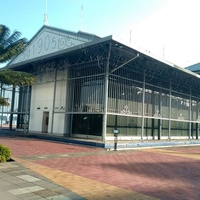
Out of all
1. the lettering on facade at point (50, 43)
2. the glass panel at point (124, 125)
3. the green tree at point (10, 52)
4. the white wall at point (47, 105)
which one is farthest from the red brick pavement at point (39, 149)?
the lettering on facade at point (50, 43)

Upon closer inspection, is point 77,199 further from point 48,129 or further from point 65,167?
point 48,129

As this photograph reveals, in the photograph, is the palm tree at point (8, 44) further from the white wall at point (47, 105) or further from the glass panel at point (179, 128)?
the glass panel at point (179, 128)

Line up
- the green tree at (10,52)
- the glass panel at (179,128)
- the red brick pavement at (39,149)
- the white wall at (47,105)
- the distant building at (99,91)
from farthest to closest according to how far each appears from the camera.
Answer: the glass panel at (179,128) → the white wall at (47,105) → the distant building at (99,91) → the red brick pavement at (39,149) → the green tree at (10,52)

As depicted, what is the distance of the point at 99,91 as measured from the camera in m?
22.4

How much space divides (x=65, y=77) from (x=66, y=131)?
5269mm

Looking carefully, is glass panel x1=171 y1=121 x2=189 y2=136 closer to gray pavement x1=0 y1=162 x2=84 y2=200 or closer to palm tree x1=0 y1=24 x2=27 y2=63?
palm tree x1=0 y1=24 x2=27 y2=63

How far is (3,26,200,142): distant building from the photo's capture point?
21.8m

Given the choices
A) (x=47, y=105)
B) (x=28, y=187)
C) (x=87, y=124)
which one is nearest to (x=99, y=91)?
(x=87, y=124)

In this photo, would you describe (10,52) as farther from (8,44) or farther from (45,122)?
(45,122)

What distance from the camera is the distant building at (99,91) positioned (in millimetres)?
21797

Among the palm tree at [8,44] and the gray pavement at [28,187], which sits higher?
the palm tree at [8,44]

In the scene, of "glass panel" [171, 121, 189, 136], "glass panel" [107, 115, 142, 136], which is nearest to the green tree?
"glass panel" [107, 115, 142, 136]

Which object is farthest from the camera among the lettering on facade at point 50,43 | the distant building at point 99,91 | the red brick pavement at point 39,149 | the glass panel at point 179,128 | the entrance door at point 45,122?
the glass panel at point 179,128

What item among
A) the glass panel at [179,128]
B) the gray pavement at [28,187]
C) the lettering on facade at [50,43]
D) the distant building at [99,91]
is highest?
the lettering on facade at [50,43]
